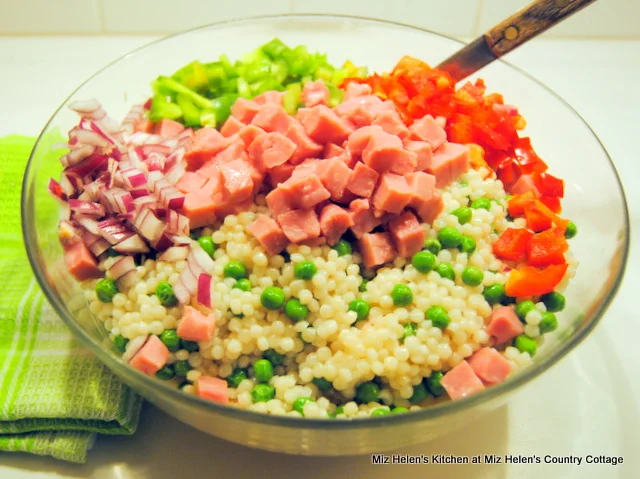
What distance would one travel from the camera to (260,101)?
Answer: 6.93 ft

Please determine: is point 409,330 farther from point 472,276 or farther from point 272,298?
point 272,298

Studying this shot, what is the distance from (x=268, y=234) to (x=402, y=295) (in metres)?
0.40

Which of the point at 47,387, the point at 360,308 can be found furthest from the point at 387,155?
the point at 47,387

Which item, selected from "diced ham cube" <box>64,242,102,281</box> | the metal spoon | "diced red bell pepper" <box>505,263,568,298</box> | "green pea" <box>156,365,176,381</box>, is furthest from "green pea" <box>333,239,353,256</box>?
the metal spoon

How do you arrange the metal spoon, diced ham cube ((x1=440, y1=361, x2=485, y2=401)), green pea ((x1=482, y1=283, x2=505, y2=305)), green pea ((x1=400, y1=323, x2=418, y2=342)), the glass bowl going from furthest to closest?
the metal spoon → green pea ((x1=482, y1=283, x2=505, y2=305)) → green pea ((x1=400, y1=323, x2=418, y2=342)) → diced ham cube ((x1=440, y1=361, x2=485, y2=401)) → the glass bowl

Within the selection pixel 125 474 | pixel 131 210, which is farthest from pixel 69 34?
→ pixel 125 474

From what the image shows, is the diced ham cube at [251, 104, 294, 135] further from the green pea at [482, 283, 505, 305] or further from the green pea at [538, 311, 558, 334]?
the green pea at [538, 311, 558, 334]

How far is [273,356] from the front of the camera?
1684 millimetres

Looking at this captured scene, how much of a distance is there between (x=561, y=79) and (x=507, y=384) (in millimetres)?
2477

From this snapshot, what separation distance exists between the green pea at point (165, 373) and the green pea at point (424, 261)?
29.0 inches

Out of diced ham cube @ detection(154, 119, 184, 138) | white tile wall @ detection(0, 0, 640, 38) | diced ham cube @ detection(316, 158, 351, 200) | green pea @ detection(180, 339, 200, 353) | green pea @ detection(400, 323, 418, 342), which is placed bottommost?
green pea @ detection(180, 339, 200, 353)

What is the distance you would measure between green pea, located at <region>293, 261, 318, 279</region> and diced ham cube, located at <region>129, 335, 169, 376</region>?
406 mm

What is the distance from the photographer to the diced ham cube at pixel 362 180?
1.75 metres

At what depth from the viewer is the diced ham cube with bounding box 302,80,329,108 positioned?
2.14 metres
